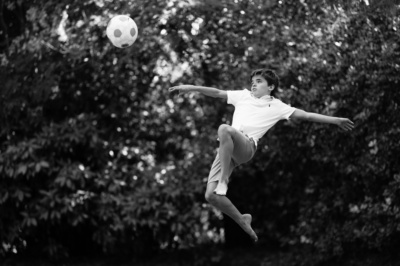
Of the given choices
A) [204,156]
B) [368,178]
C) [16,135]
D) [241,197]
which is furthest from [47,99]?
[368,178]

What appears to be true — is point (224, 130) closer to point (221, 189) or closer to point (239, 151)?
point (239, 151)

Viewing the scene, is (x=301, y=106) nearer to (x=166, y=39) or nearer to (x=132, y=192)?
(x=166, y=39)

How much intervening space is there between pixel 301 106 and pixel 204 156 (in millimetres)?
1528

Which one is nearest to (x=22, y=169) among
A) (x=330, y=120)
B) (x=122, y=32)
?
(x=122, y=32)

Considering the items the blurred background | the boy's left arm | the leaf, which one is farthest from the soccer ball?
the leaf

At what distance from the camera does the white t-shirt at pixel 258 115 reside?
569 centimetres

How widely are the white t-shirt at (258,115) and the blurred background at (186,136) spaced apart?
2049 mm

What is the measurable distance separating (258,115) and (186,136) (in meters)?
3.97

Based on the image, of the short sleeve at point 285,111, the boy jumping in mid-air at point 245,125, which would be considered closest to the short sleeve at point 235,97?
the boy jumping in mid-air at point 245,125

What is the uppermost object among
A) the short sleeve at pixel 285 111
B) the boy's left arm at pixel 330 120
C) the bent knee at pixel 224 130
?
the bent knee at pixel 224 130

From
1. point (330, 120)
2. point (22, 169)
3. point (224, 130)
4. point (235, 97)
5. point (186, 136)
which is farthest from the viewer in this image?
point (186, 136)

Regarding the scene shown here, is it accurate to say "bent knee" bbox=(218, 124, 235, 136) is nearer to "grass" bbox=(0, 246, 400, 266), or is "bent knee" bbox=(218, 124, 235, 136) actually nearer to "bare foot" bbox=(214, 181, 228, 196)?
"bare foot" bbox=(214, 181, 228, 196)

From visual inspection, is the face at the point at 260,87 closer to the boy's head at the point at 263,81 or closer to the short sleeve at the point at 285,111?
the boy's head at the point at 263,81

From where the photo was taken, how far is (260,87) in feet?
19.0
